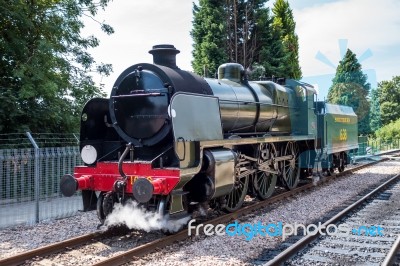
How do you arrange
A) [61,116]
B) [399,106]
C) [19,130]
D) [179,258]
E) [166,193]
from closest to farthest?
[179,258] → [166,193] → [19,130] → [61,116] → [399,106]

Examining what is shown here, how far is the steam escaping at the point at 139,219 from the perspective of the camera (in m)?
6.28

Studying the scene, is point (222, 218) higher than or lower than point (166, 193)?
lower

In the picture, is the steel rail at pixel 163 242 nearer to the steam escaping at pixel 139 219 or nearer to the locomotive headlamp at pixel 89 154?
the steam escaping at pixel 139 219

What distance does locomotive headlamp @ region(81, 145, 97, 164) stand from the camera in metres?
7.30

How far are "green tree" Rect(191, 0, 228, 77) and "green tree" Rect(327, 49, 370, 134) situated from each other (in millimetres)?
32982

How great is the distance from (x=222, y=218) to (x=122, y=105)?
273 centimetres

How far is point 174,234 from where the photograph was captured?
638 centimetres

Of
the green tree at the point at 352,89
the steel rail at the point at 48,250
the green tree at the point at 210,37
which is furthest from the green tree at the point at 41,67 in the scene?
the green tree at the point at 352,89

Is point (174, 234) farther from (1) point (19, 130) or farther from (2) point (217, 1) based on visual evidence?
(2) point (217, 1)

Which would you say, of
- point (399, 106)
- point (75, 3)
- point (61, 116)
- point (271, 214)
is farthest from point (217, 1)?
point (399, 106)

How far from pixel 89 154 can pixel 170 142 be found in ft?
5.16

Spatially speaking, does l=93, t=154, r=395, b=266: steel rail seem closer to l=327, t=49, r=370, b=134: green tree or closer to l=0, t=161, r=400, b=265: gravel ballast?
l=0, t=161, r=400, b=265: gravel ballast

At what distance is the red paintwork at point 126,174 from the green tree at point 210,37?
17.5 m

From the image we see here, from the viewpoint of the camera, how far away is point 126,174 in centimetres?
647
